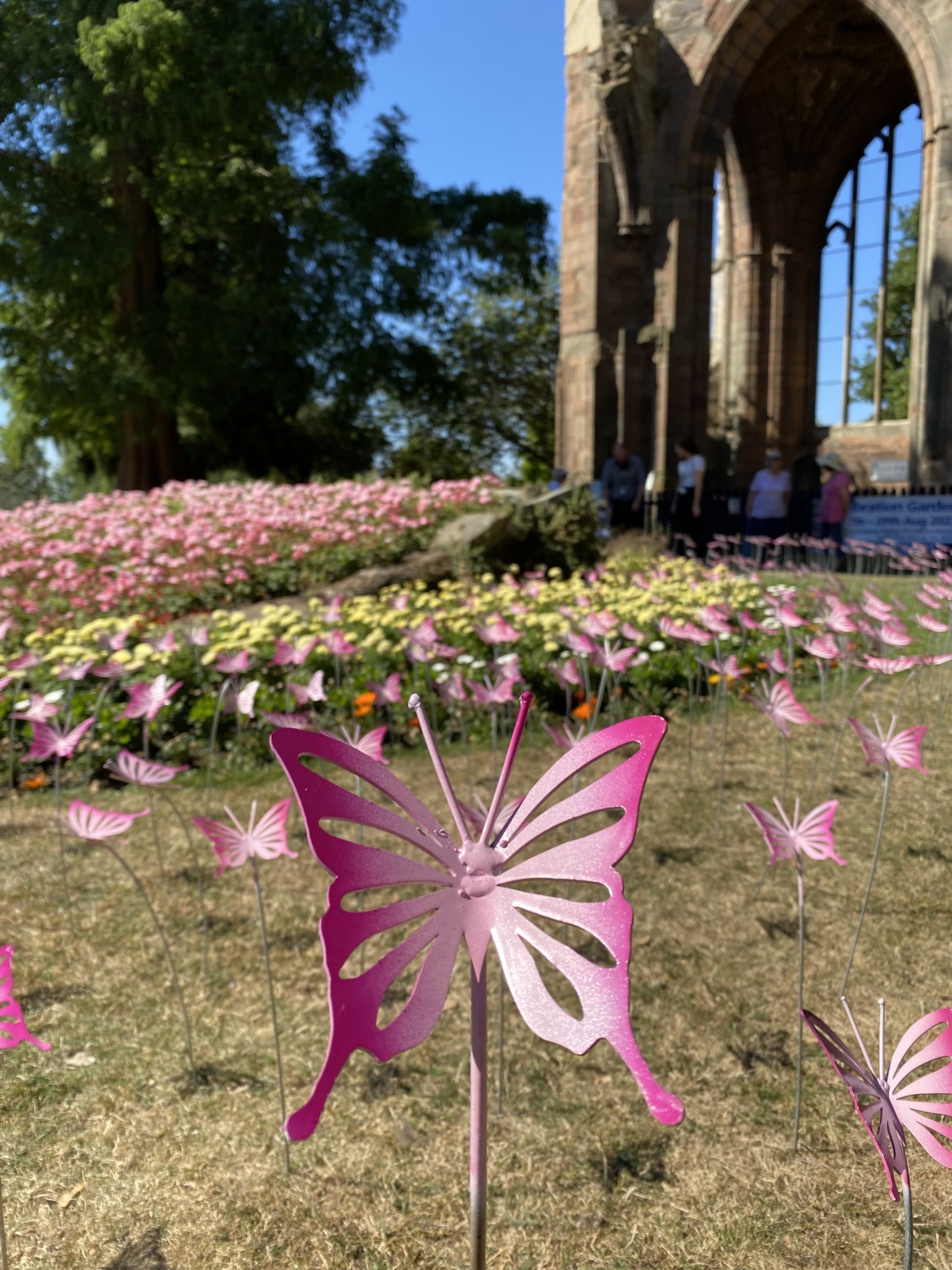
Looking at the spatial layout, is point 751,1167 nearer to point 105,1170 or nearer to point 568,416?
point 105,1170

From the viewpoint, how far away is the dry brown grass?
5.42 feet

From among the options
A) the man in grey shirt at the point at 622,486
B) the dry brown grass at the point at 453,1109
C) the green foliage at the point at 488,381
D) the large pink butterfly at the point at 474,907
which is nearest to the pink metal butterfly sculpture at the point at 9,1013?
the large pink butterfly at the point at 474,907

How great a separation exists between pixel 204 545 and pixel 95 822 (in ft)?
23.6

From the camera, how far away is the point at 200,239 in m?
19.2

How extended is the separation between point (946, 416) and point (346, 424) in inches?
492

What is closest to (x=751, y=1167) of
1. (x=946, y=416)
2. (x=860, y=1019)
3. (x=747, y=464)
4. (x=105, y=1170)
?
(x=860, y=1019)

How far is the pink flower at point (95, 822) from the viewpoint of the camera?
6.51ft

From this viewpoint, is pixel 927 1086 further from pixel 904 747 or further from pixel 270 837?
pixel 904 747

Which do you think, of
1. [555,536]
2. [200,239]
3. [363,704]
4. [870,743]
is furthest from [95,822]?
[200,239]

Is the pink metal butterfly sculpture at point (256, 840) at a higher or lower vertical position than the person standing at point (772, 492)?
lower

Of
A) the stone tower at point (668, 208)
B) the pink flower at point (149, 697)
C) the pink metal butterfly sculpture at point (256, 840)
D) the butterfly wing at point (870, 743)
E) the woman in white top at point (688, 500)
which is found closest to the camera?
the pink metal butterfly sculpture at point (256, 840)

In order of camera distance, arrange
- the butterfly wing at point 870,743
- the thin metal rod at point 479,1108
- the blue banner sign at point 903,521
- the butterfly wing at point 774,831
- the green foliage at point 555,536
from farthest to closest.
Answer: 1. the blue banner sign at point 903,521
2. the green foliage at point 555,536
3. the butterfly wing at point 870,743
4. the butterfly wing at point 774,831
5. the thin metal rod at point 479,1108

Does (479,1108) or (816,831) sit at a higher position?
(479,1108)

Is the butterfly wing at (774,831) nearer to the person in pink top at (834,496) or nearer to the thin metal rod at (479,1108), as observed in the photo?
the thin metal rod at (479,1108)
